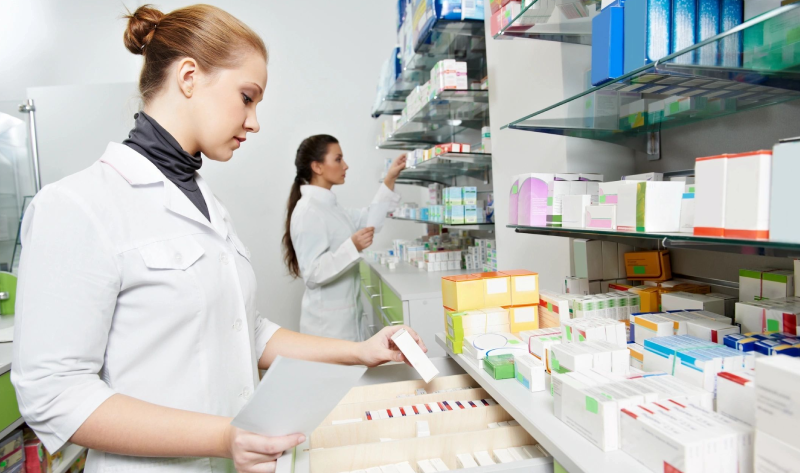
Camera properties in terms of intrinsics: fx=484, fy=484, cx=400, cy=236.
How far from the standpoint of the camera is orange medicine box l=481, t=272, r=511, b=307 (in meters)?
→ 1.58

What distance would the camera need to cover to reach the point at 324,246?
3402mm

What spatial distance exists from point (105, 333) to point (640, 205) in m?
1.26

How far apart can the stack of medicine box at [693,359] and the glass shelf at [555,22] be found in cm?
110

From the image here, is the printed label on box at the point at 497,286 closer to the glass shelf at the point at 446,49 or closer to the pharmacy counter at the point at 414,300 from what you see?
the pharmacy counter at the point at 414,300

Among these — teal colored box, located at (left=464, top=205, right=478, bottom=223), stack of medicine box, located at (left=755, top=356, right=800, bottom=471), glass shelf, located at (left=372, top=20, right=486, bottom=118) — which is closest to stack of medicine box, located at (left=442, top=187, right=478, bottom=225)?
teal colored box, located at (left=464, top=205, right=478, bottom=223)

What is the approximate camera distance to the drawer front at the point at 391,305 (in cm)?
284

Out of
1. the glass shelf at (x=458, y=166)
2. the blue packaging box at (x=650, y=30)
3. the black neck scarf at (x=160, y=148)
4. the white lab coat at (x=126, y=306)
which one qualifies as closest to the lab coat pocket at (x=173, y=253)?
the white lab coat at (x=126, y=306)

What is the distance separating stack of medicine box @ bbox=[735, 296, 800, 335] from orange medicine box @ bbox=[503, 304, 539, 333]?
563 millimetres

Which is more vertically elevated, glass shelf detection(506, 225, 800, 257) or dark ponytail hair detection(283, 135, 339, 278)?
dark ponytail hair detection(283, 135, 339, 278)

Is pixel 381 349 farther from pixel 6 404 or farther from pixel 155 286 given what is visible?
pixel 6 404

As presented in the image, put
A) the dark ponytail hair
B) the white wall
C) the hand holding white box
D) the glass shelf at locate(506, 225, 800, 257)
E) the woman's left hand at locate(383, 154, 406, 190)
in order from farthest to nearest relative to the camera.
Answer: the white wall, the woman's left hand at locate(383, 154, 406, 190), the dark ponytail hair, the hand holding white box, the glass shelf at locate(506, 225, 800, 257)

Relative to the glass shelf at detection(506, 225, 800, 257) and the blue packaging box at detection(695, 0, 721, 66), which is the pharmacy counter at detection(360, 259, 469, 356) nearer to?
the glass shelf at detection(506, 225, 800, 257)

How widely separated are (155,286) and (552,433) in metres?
0.91

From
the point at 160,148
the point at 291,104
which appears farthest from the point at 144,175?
the point at 291,104
